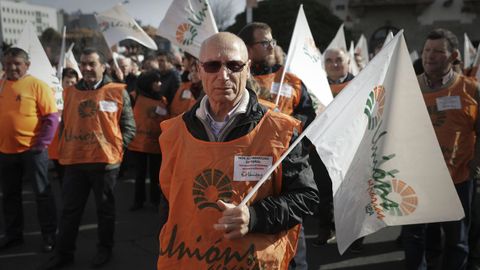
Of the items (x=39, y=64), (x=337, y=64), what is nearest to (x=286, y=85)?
(x=337, y=64)

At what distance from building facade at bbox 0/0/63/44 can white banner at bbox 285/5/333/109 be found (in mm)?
43310

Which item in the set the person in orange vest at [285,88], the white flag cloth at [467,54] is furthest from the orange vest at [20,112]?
the white flag cloth at [467,54]

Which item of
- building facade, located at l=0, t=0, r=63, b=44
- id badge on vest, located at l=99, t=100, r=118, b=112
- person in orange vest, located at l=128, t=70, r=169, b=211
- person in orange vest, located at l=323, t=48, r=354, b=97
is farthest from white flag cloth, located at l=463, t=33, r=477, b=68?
building facade, located at l=0, t=0, r=63, b=44

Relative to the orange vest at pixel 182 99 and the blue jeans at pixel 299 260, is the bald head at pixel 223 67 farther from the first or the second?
the orange vest at pixel 182 99

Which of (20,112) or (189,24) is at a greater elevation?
(189,24)

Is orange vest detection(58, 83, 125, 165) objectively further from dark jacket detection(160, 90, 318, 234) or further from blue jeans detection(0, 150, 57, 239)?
dark jacket detection(160, 90, 318, 234)

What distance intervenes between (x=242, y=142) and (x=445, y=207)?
111cm

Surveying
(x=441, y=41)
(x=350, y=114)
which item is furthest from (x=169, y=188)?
(x=441, y=41)

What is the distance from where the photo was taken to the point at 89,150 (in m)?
4.18

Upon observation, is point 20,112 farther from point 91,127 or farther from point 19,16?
point 19,16

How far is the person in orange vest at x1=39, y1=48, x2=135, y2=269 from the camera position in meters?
4.18

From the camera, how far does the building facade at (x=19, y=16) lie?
44375mm

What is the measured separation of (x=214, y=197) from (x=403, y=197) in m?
0.96

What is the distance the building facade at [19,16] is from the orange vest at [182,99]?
4104cm
